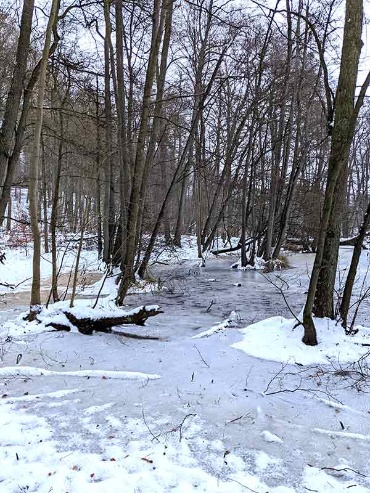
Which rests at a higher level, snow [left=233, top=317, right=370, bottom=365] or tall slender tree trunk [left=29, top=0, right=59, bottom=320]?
tall slender tree trunk [left=29, top=0, right=59, bottom=320]

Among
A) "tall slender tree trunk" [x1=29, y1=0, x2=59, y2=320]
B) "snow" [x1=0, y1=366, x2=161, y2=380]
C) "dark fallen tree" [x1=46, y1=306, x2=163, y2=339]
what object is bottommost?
"snow" [x1=0, y1=366, x2=161, y2=380]

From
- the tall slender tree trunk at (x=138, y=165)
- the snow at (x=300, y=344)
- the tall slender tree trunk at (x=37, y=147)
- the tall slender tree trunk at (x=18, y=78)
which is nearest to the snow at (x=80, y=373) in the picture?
the snow at (x=300, y=344)

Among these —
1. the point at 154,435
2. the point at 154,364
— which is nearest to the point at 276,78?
the point at 154,364

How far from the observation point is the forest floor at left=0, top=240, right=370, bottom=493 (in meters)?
2.65

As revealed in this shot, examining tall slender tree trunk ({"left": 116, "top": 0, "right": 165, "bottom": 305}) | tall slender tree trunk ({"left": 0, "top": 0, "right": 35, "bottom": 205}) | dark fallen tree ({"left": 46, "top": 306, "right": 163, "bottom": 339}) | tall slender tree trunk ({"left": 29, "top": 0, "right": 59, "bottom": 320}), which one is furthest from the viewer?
tall slender tree trunk ({"left": 116, "top": 0, "right": 165, "bottom": 305})

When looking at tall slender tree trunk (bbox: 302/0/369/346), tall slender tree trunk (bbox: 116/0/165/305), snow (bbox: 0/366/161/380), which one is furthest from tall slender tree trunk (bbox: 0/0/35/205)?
tall slender tree trunk (bbox: 302/0/369/346)

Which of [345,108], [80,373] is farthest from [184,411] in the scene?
[345,108]

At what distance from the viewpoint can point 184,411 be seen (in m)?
3.55

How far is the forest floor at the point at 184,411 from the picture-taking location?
2.65 metres

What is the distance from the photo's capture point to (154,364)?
4699 mm

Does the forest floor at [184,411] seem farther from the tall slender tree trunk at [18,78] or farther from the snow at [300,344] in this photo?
the tall slender tree trunk at [18,78]

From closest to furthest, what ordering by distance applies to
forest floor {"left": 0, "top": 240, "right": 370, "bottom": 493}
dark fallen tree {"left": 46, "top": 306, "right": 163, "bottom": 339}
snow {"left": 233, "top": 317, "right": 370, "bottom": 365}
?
forest floor {"left": 0, "top": 240, "right": 370, "bottom": 493} < snow {"left": 233, "top": 317, "right": 370, "bottom": 365} < dark fallen tree {"left": 46, "top": 306, "right": 163, "bottom": 339}

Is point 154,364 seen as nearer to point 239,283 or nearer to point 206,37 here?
point 239,283

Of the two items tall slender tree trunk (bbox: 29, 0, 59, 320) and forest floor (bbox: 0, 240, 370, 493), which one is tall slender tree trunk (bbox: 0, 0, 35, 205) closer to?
tall slender tree trunk (bbox: 29, 0, 59, 320)
